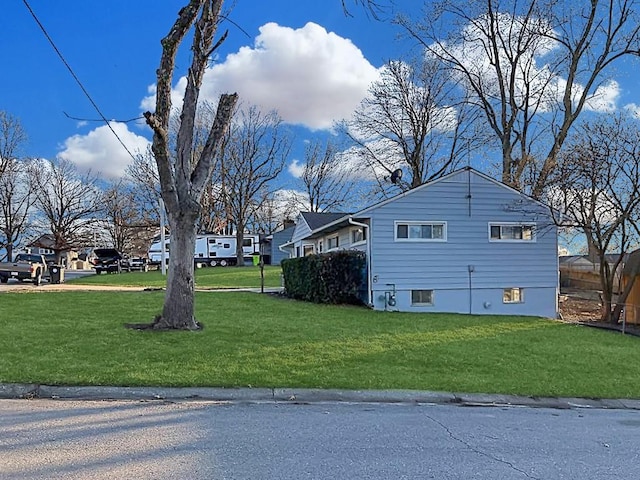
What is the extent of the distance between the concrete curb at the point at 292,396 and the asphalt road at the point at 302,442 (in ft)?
1.13

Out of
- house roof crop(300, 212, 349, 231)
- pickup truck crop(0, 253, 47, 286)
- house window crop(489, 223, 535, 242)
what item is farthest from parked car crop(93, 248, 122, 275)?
house window crop(489, 223, 535, 242)

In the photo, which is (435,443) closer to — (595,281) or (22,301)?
(22,301)

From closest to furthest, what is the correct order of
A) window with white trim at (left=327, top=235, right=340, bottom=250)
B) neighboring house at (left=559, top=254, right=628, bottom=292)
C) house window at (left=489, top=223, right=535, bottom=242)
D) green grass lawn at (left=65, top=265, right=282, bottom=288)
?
house window at (left=489, top=223, right=535, bottom=242) < window with white trim at (left=327, top=235, right=340, bottom=250) < green grass lawn at (left=65, top=265, right=282, bottom=288) < neighboring house at (left=559, top=254, right=628, bottom=292)

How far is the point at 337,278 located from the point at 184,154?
8.72 meters

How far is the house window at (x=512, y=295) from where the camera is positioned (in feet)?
66.1

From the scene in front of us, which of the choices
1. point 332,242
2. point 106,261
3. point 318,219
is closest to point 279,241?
point 106,261

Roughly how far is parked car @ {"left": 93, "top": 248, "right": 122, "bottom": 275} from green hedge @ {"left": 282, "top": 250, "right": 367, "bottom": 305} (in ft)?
86.5

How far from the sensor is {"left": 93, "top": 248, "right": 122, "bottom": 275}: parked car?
137 feet

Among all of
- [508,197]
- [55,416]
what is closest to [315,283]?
[508,197]

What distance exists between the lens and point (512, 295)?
20.3m

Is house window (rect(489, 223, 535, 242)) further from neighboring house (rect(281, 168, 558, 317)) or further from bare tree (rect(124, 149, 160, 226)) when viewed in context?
bare tree (rect(124, 149, 160, 226))

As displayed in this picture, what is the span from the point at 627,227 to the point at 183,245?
51.3 feet

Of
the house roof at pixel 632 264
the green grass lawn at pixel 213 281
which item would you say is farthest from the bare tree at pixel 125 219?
the house roof at pixel 632 264

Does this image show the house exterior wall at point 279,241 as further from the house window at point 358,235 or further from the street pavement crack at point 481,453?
the street pavement crack at point 481,453
